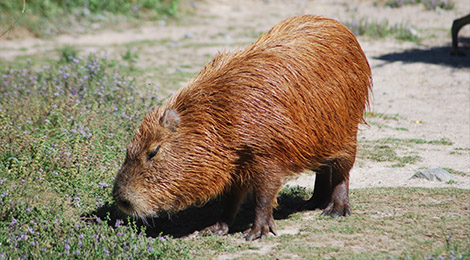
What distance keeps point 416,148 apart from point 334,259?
3.21m

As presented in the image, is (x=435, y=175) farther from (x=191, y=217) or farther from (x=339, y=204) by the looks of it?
(x=191, y=217)

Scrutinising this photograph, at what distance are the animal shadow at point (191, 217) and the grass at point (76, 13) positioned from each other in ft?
28.5

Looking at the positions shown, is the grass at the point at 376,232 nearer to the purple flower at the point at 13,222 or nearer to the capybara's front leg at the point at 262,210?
the capybara's front leg at the point at 262,210

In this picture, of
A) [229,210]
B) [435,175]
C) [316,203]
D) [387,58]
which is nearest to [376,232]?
[316,203]

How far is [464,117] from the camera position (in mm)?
8016

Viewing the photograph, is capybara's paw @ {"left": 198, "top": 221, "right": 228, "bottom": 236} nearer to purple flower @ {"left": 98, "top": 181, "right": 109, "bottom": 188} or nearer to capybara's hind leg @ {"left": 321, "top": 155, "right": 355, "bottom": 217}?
capybara's hind leg @ {"left": 321, "top": 155, "right": 355, "bottom": 217}

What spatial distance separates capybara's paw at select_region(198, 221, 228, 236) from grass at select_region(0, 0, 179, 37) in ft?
30.5

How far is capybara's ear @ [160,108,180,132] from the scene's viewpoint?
4575mm

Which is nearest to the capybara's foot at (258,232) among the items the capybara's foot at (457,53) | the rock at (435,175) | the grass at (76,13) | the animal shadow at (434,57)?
the rock at (435,175)

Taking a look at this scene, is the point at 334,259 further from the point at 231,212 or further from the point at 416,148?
the point at 416,148

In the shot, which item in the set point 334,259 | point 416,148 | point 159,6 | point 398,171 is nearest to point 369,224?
point 334,259

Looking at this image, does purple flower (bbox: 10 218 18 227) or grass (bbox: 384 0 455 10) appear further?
grass (bbox: 384 0 455 10)

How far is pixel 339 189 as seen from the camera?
5215 mm

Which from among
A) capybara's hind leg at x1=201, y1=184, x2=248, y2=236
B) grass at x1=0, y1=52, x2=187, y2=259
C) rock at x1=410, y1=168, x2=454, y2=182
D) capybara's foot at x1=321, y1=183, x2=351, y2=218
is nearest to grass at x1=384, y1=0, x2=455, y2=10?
grass at x1=0, y1=52, x2=187, y2=259
